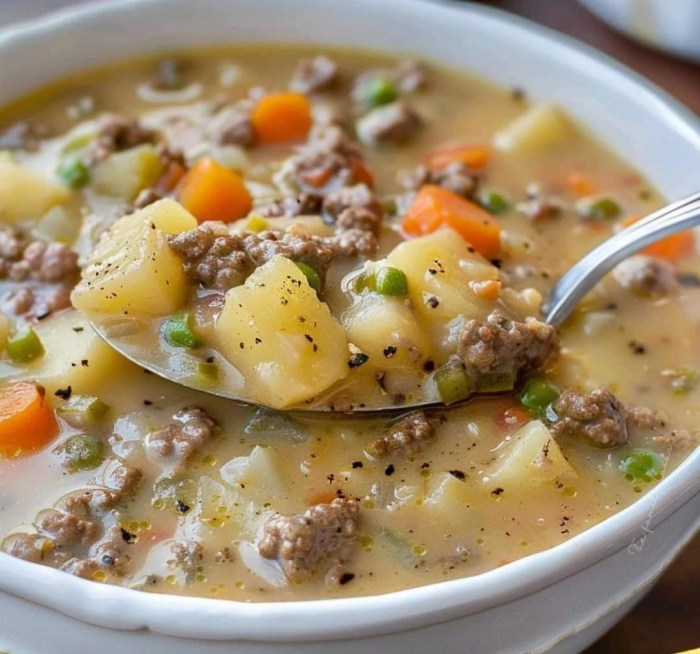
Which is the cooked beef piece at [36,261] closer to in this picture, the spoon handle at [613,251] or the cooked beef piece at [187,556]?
the cooked beef piece at [187,556]

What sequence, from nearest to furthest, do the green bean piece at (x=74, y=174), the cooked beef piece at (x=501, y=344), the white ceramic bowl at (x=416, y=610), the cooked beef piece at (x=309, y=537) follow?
the white ceramic bowl at (x=416, y=610), the cooked beef piece at (x=309, y=537), the cooked beef piece at (x=501, y=344), the green bean piece at (x=74, y=174)

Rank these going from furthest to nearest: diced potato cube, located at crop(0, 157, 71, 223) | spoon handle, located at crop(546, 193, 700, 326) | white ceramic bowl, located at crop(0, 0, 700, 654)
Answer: diced potato cube, located at crop(0, 157, 71, 223) → spoon handle, located at crop(546, 193, 700, 326) → white ceramic bowl, located at crop(0, 0, 700, 654)

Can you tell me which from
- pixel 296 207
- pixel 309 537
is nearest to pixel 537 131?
pixel 296 207

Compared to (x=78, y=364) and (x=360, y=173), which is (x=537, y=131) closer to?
(x=360, y=173)

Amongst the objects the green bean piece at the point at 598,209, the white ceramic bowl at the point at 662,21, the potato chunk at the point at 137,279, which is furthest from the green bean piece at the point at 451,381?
the white ceramic bowl at the point at 662,21

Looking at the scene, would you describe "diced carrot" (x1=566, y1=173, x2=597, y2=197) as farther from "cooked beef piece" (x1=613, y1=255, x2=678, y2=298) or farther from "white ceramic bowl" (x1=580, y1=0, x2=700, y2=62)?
"white ceramic bowl" (x1=580, y1=0, x2=700, y2=62)

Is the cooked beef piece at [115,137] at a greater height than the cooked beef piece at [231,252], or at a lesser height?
lesser

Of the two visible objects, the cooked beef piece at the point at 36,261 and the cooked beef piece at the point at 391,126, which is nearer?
the cooked beef piece at the point at 36,261

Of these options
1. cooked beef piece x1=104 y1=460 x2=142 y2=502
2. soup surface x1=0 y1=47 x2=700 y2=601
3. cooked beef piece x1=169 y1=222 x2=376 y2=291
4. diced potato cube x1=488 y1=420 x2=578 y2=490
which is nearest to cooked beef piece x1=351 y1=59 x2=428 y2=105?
soup surface x1=0 y1=47 x2=700 y2=601
